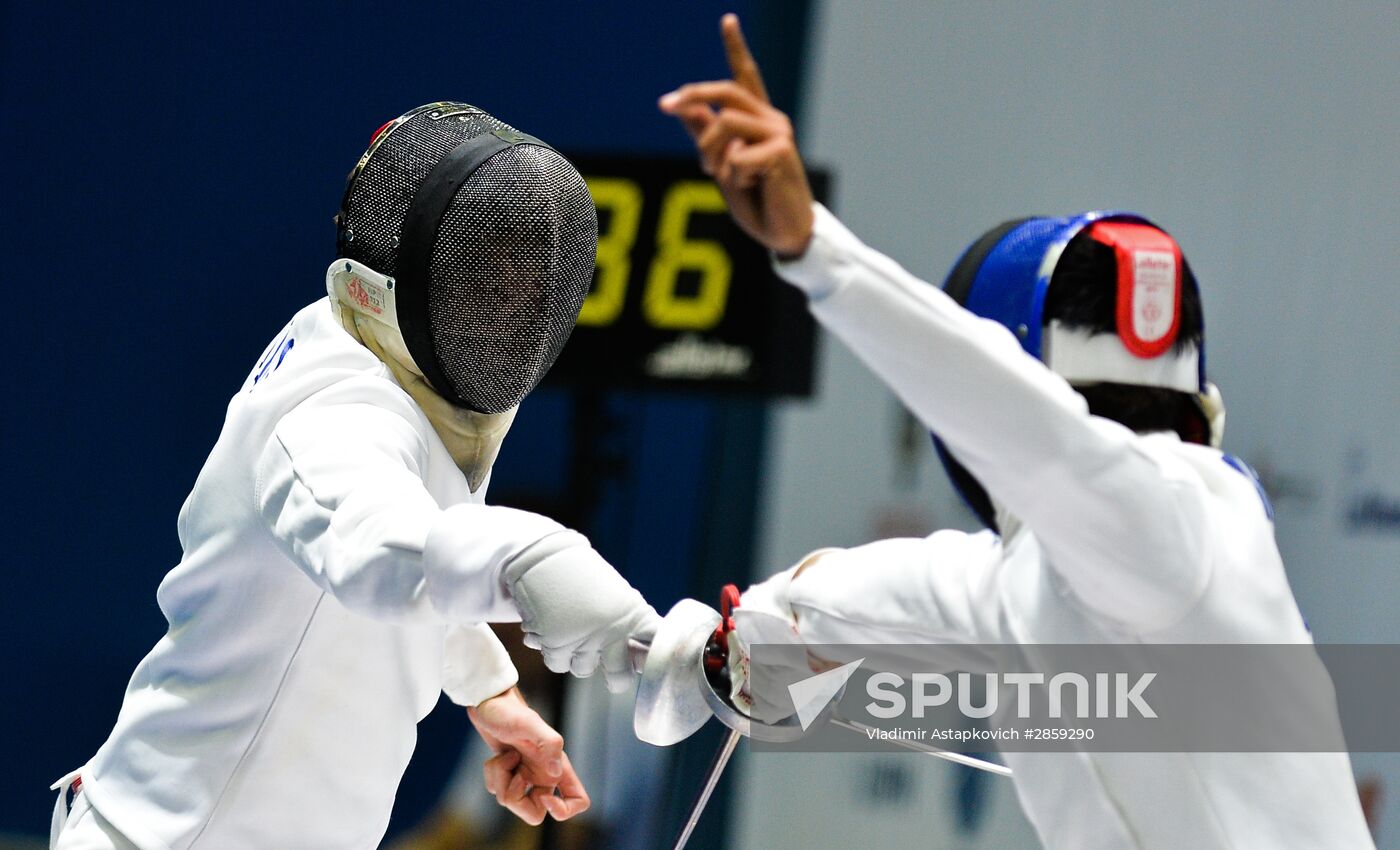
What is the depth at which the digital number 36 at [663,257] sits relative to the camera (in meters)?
3.64

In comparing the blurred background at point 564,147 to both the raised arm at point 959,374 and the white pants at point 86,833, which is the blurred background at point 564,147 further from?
the raised arm at point 959,374

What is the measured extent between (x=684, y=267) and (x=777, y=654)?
2.34 m

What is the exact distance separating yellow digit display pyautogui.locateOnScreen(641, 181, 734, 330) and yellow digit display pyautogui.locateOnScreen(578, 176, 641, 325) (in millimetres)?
47

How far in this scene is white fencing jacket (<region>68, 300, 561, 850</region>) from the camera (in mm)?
1506

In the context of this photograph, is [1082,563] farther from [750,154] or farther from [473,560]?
[473,560]

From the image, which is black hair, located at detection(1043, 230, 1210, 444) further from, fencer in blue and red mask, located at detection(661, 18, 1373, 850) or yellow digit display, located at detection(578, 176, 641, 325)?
yellow digit display, located at detection(578, 176, 641, 325)

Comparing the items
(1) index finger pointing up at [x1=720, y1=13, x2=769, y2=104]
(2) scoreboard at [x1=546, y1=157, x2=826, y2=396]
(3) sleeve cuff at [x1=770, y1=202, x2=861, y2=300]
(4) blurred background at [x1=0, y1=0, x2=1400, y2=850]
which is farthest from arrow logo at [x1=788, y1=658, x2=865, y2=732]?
(4) blurred background at [x1=0, y1=0, x2=1400, y2=850]

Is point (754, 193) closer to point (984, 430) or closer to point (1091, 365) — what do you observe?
point (984, 430)

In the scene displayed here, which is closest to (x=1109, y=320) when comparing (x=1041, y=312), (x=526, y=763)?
(x=1041, y=312)

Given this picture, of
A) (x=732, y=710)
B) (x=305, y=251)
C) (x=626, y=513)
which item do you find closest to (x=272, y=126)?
(x=305, y=251)

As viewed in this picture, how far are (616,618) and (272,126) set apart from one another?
10.9 ft

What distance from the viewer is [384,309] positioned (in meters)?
1.60

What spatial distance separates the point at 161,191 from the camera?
4223 mm

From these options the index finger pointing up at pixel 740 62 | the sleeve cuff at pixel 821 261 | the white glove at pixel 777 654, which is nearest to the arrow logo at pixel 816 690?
the white glove at pixel 777 654
